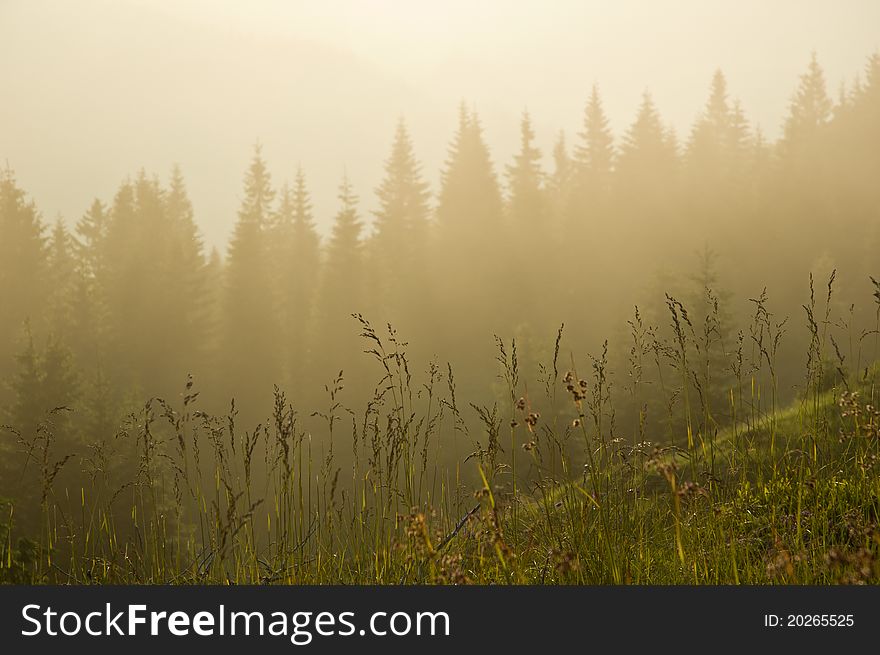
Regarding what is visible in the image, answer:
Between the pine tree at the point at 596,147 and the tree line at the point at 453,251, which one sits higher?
the pine tree at the point at 596,147

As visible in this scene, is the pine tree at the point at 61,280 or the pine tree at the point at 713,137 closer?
the pine tree at the point at 61,280

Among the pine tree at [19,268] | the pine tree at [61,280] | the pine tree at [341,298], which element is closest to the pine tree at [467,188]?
the pine tree at [341,298]

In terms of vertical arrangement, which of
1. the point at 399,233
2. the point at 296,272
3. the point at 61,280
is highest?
the point at 399,233

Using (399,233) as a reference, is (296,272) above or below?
below

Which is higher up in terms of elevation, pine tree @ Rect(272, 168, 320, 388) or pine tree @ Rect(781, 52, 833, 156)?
pine tree @ Rect(781, 52, 833, 156)

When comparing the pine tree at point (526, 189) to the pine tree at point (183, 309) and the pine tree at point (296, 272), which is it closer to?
the pine tree at point (296, 272)

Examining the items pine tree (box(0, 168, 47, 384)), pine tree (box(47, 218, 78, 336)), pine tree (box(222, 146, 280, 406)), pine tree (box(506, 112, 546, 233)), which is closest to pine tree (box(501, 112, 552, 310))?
pine tree (box(506, 112, 546, 233))

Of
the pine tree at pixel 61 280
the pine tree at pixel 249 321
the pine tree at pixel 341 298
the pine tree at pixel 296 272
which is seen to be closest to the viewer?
the pine tree at pixel 61 280

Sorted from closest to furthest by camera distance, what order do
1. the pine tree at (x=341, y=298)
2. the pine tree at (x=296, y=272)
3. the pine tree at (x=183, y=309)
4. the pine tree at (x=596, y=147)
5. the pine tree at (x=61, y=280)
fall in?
the pine tree at (x=61, y=280) → the pine tree at (x=341, y=298) → the pine tree at (x=183, y=309) → the pine tree at (x=296, y=272) → the pine tree at (x=596, y=147)

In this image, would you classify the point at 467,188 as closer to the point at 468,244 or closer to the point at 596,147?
the point at 468,244

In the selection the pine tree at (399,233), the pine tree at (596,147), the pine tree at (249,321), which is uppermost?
the pine tree at (596,147)

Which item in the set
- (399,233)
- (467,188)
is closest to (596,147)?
(467,188)

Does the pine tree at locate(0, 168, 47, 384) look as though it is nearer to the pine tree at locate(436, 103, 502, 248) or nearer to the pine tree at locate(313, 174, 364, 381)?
the pine tree at locate(313, 174, 364, 381)

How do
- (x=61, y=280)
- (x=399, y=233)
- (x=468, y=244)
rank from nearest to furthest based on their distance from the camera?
1. (x=61, y=280)
2. (x=399, y=233)
3. (x=468, y=244)
